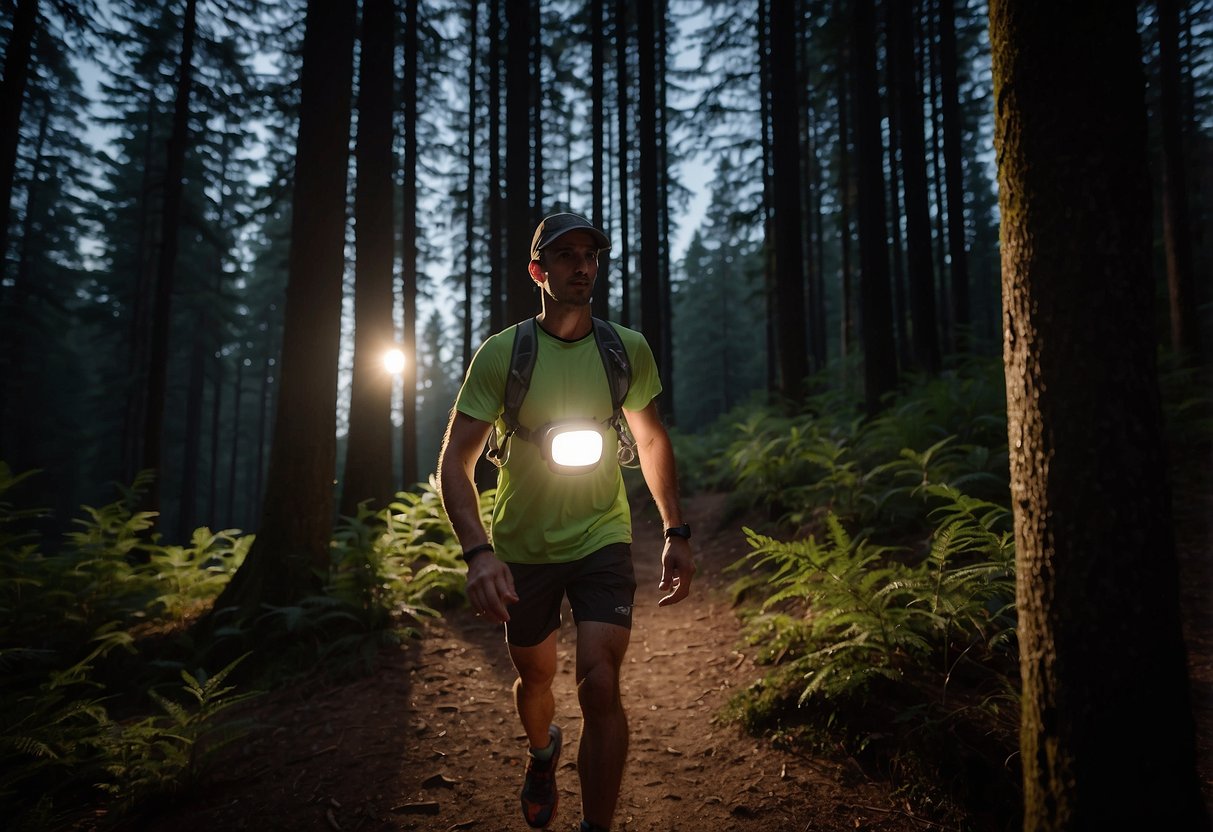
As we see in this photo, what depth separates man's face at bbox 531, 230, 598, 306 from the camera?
309 cm

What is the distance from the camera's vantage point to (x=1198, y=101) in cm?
1772

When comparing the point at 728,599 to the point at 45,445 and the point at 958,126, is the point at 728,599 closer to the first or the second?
the point at 958,126

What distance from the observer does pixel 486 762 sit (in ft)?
13.7

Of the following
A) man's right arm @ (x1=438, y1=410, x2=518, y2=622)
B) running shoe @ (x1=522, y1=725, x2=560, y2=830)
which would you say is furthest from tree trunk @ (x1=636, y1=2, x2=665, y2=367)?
running shoe @ (x1=522, y1=725, x2=560, y2=830)

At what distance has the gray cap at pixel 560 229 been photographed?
3.05 metres

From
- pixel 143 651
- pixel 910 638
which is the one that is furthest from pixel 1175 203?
pixel 143 651

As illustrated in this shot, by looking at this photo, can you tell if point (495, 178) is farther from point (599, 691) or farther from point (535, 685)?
point (599, 691)

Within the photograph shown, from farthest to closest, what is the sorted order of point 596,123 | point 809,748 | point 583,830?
point 596,123, point 809,748, point 583,830

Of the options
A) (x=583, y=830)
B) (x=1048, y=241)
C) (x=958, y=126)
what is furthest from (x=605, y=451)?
(x=958, y=126)

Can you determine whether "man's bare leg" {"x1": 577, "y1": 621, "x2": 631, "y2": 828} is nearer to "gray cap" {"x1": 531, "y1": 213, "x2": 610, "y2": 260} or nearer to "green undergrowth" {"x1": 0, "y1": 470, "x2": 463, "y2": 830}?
"gray cap" {"x1": 531, "y1": 213, "x2": 610, "y2": 260}

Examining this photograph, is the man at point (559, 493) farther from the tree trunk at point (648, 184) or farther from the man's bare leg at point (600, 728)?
the tree trunk at point (648, 184)

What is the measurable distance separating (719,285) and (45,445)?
1644 inches

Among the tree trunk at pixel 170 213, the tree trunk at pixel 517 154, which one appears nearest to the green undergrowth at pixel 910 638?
the tree trunk at pixel 517 154

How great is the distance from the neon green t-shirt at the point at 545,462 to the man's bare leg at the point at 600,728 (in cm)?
52
